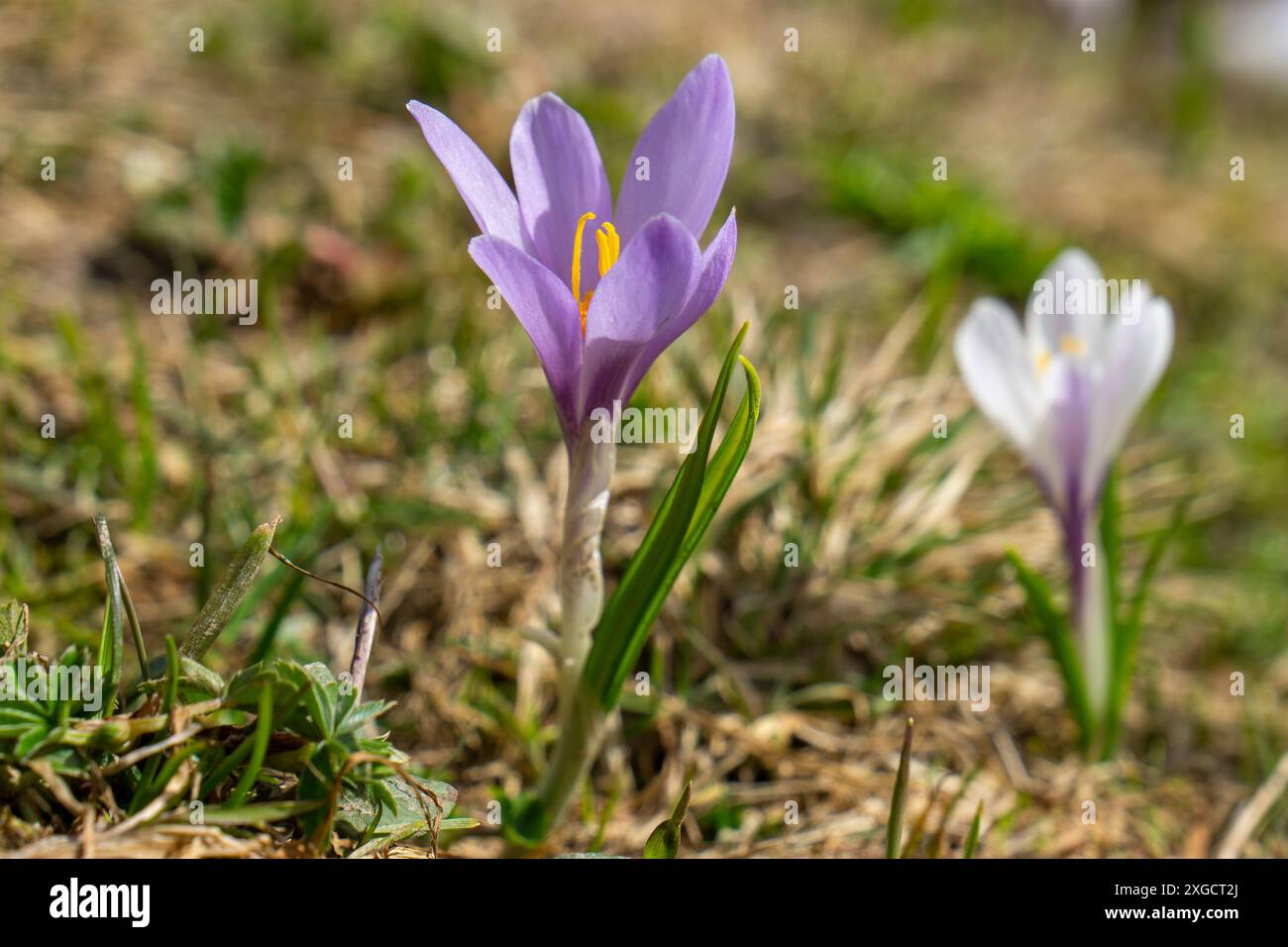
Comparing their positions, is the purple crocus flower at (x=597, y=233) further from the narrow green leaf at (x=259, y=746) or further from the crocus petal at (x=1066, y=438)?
the crocus petal at (x=1066, y=438)

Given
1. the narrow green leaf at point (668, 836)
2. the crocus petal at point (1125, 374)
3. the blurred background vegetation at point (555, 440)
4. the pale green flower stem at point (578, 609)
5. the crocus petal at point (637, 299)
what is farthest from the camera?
the blurred background vegetation at point (555, 440)

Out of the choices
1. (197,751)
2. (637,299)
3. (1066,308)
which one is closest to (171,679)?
(197,751)

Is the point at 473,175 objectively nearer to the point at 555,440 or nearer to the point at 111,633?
the point at 111,633

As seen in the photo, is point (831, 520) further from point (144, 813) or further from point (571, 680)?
point (144, 813)

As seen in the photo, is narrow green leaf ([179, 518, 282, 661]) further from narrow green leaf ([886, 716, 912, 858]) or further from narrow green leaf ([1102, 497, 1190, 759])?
narrow green leaf ([1102, 497, 1190, 759])

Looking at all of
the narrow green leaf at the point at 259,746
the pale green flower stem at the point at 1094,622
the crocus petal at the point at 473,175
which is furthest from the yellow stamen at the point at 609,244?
the pale green flower stem at the point at 1094,622

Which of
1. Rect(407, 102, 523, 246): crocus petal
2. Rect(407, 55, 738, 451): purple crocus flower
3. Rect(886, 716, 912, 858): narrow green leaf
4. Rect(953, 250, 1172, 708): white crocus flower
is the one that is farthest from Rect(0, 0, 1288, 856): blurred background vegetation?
Rect(407, 102, 523, 246): crocus petal

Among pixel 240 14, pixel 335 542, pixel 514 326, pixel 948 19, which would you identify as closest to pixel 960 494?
pixel 514 326

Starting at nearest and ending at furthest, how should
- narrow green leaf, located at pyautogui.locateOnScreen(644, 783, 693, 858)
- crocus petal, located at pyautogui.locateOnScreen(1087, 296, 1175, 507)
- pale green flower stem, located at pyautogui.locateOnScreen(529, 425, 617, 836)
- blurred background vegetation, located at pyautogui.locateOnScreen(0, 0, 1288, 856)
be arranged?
narrow green leaf, located at pyautogui.locateOnScreen(644, 783, 693, 858)
pale green flower stem, located at pyautogui.locateOnScreen(529, 425, 617, 836)
crocus petal, located at pyautogui.locateOnScreen(1087, 296, 1175, 507)
blurred background vegetation, located at pyautogui.locateOnScreen(0, 0, 1288, 856)
